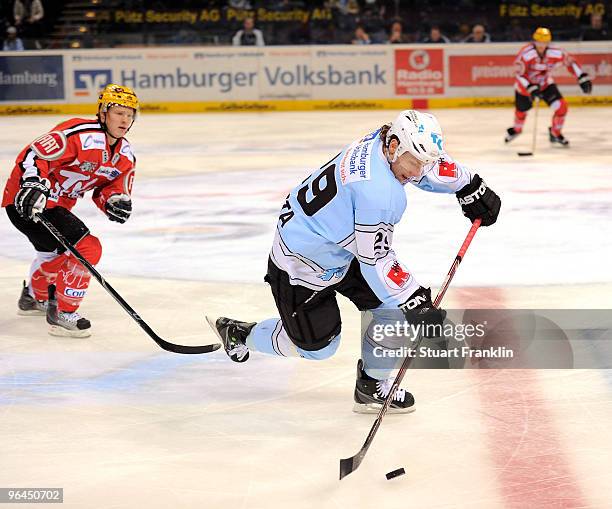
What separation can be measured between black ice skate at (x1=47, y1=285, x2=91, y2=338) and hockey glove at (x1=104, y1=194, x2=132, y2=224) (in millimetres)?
496

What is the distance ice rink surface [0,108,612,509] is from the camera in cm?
327

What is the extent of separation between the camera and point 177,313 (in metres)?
5.25

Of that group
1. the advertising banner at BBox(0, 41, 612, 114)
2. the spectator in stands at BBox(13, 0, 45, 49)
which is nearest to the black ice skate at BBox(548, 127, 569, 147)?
the advertising banner at BBox(0, 41, 612, 114)

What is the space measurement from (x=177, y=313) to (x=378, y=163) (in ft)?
6.97

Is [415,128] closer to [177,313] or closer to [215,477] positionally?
[215,477]

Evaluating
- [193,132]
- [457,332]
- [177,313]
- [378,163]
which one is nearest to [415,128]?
[378,163]

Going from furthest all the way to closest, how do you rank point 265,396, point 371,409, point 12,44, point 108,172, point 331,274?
point 12,44 → point 108,172 → point 265,396 → point 371,409 → point 331,274

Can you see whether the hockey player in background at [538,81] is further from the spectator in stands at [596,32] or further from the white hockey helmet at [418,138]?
the white hockey helmet at [418,138]

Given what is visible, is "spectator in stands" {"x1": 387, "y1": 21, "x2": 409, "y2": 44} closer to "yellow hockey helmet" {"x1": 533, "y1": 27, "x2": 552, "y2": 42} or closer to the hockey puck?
"yellow hockey helmet" {"x1": 533, "y1": 27, "x2": 552, "y2": 42}

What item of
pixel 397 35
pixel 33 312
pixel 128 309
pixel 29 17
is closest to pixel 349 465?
pixel 128 309

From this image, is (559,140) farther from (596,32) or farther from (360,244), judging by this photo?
(360,244)

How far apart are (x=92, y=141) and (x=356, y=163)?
1774mm

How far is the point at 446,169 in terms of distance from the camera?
3.78 m

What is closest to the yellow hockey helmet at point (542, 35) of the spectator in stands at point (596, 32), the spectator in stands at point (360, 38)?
the spectator in stands at point (596, 32)
